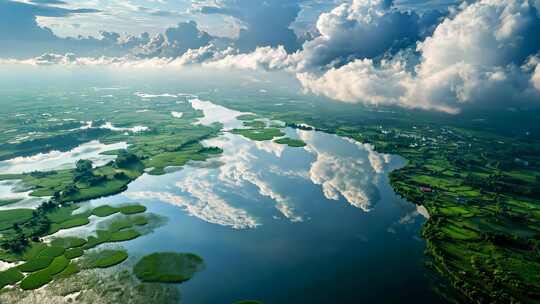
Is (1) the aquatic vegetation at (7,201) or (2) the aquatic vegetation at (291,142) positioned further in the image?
(2) the aquatic vegetation at (291,142)

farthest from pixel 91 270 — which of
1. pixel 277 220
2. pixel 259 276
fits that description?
pixel 277 220

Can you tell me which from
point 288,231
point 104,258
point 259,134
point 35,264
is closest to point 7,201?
point 35,264

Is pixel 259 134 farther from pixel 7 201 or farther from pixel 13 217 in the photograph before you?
pixel 13 217

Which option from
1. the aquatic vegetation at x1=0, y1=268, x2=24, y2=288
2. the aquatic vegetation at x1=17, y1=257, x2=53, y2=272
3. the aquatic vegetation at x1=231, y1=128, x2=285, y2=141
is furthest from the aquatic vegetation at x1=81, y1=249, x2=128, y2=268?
the aquatic vegetation at x1=231, y1=128, x2=285, y2=141

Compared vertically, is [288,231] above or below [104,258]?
above

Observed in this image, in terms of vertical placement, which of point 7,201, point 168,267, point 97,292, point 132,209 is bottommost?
point 7,201

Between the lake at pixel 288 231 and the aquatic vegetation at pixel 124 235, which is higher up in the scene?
the lake at pixel 288 231

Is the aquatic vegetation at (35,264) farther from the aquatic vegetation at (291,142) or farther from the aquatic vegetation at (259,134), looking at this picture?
the aquatic vegetation at (259,134)

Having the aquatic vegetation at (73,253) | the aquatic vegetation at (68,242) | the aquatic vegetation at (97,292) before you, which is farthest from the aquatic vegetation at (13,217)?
the aquatic vegetation at (97,292)

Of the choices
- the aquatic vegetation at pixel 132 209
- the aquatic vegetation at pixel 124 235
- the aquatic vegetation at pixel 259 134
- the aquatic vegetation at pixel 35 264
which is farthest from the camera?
the aquatic vegetation at pixel 259 134
